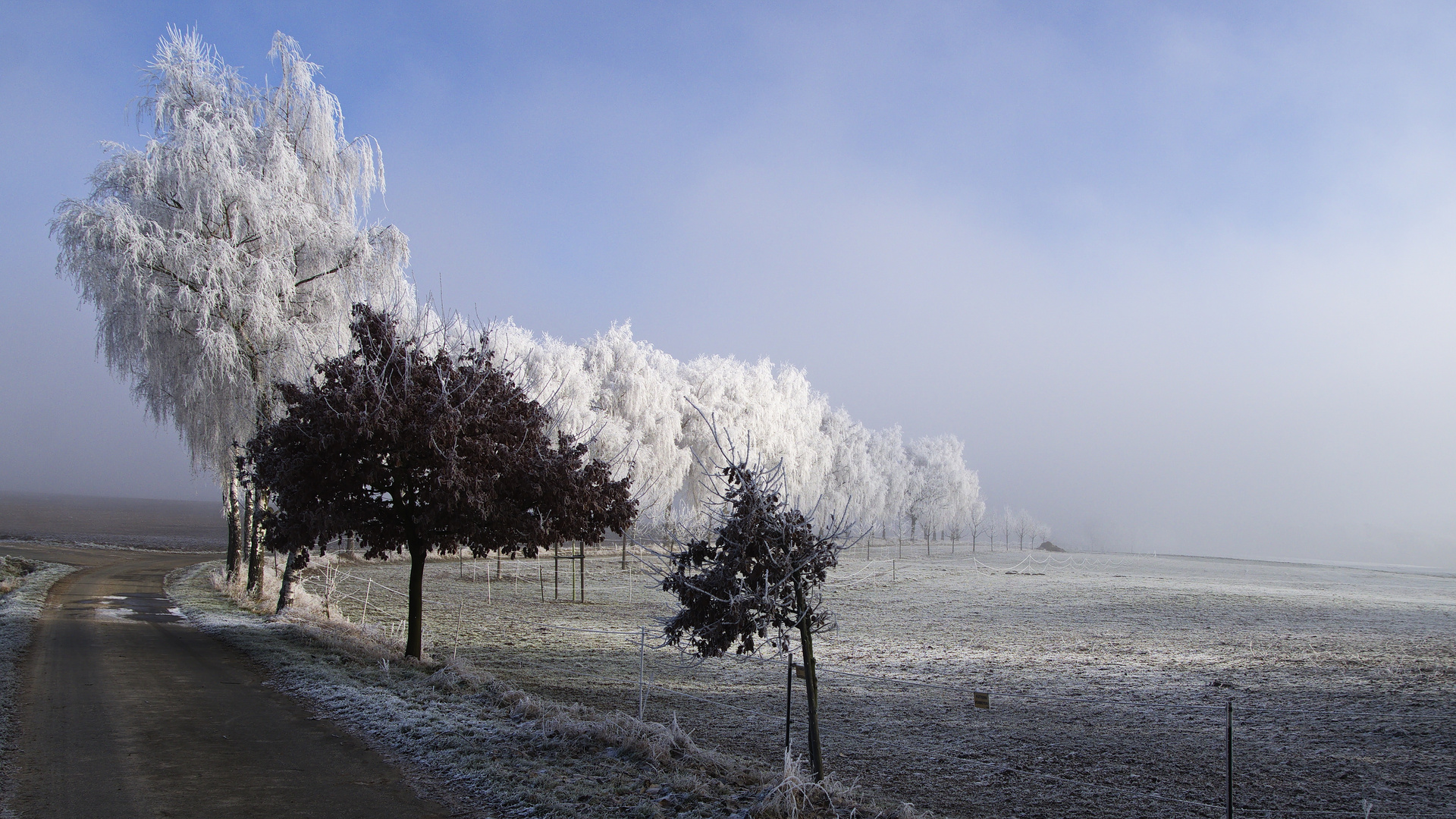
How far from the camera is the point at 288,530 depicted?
41.8ft

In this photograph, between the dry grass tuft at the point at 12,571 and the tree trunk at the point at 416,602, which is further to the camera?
the dry grass tuft at the point at 12,571

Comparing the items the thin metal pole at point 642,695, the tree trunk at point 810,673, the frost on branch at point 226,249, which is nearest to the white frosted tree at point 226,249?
the frost on branch at point 226,249

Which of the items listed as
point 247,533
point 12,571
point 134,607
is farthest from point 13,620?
point 247,533

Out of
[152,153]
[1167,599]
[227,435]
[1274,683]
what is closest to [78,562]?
[227,435]

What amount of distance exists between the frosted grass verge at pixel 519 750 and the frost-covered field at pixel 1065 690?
1.65 metres

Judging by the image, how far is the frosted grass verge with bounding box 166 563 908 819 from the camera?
672cm

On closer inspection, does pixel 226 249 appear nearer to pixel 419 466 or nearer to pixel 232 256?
pixel 232 256

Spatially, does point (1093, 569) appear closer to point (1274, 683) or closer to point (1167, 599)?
point (1167, 599)

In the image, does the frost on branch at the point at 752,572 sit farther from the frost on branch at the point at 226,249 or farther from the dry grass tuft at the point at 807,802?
the frost on branch at the point at 226,249

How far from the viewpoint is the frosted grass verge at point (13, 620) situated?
7.40 m

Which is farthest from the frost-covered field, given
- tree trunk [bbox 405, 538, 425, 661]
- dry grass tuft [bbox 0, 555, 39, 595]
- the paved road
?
dry grass tuft [bbox 0, 555, 39, 595]

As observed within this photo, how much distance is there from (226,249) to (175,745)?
40.4ft

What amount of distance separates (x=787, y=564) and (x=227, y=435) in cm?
1733

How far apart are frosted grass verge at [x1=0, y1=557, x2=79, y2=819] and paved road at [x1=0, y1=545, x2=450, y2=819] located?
0.12 metres
